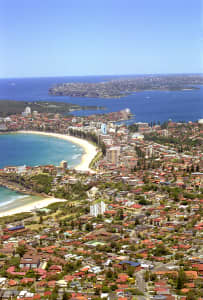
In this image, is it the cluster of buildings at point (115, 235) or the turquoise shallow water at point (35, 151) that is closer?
the cluster of buildings at point (115, 235)

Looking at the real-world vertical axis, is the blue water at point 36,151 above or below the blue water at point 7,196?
above

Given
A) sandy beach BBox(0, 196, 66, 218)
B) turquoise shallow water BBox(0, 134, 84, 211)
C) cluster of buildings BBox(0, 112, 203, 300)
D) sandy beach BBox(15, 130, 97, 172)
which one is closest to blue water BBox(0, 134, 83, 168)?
turquoise shallow water BBox(0, 134, 84, 211)

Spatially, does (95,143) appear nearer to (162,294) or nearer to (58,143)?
(58,143)

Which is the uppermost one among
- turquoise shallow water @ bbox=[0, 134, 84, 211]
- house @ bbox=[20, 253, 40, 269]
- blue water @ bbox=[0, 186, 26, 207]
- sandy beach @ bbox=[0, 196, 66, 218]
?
house @ bbox=[20, 253, 40, 269]

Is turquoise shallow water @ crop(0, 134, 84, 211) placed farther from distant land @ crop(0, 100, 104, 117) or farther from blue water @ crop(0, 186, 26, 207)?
distant land @ crop(0, 100, 104, 117)

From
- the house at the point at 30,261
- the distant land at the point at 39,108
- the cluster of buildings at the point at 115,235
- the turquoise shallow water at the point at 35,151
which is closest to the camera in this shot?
the cluster of buildings at the point at 115,235

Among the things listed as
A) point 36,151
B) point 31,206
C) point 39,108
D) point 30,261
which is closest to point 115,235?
point 30,261

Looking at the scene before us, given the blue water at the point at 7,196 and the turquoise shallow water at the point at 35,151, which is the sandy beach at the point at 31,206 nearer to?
the blue water at the point at 7,196

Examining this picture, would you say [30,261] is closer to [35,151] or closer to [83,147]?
[35,151]

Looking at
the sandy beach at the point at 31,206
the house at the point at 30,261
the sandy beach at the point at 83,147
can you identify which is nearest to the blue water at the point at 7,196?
the sandy beach at the point at 31,206
